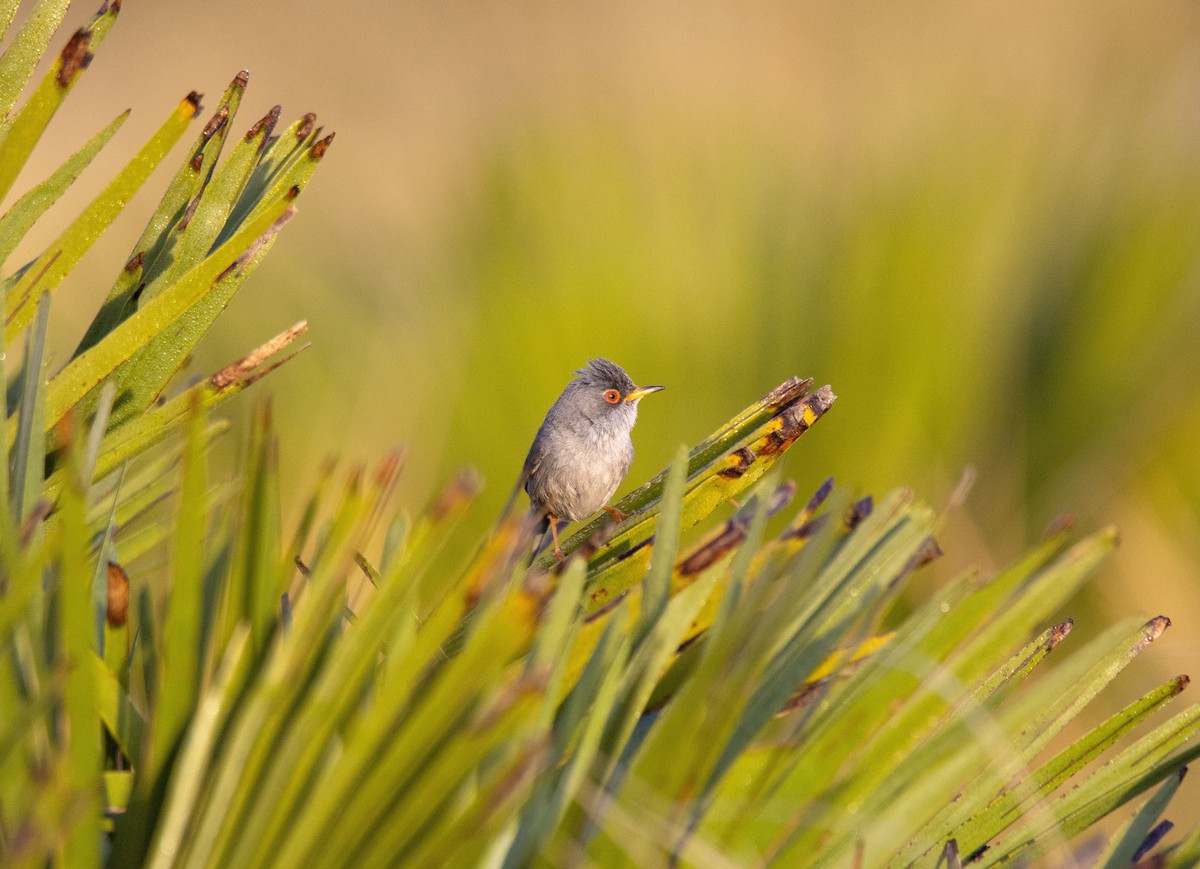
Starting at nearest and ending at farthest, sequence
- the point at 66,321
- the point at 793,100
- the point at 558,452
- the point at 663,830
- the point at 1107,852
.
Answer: the point at 663,830, the point at 1107,852, the point at 558,452, the point at 66,321, the point at 793,100

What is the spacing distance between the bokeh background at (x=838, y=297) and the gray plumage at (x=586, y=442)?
0.39m

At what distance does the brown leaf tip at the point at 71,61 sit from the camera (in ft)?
5.01

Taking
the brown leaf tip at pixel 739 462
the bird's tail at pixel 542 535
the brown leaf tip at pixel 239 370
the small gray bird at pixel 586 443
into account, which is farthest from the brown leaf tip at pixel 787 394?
the small gray bird at pixel 586 443

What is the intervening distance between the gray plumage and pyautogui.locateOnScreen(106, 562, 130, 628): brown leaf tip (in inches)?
104

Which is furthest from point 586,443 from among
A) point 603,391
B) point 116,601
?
point 116,601

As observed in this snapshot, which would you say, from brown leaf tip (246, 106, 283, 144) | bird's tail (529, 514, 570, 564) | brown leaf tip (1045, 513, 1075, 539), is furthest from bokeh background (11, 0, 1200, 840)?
brown leaf tip (1045, 513, 1075, 539)

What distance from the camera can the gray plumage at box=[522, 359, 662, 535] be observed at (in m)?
3.96

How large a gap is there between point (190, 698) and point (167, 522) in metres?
0.71

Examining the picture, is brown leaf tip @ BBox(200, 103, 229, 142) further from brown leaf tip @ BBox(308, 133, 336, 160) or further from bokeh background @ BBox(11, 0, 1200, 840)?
bokeh background @ BBox(11, 0, 1200, 840)

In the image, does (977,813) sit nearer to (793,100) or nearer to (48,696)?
(48,696)

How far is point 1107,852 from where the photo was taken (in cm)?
136

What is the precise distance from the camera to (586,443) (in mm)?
3949

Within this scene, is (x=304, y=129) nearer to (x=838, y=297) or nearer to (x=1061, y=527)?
(x=1061, y=527)

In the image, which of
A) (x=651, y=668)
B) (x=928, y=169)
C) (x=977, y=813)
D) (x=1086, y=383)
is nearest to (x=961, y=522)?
(x=1086, y=383)
